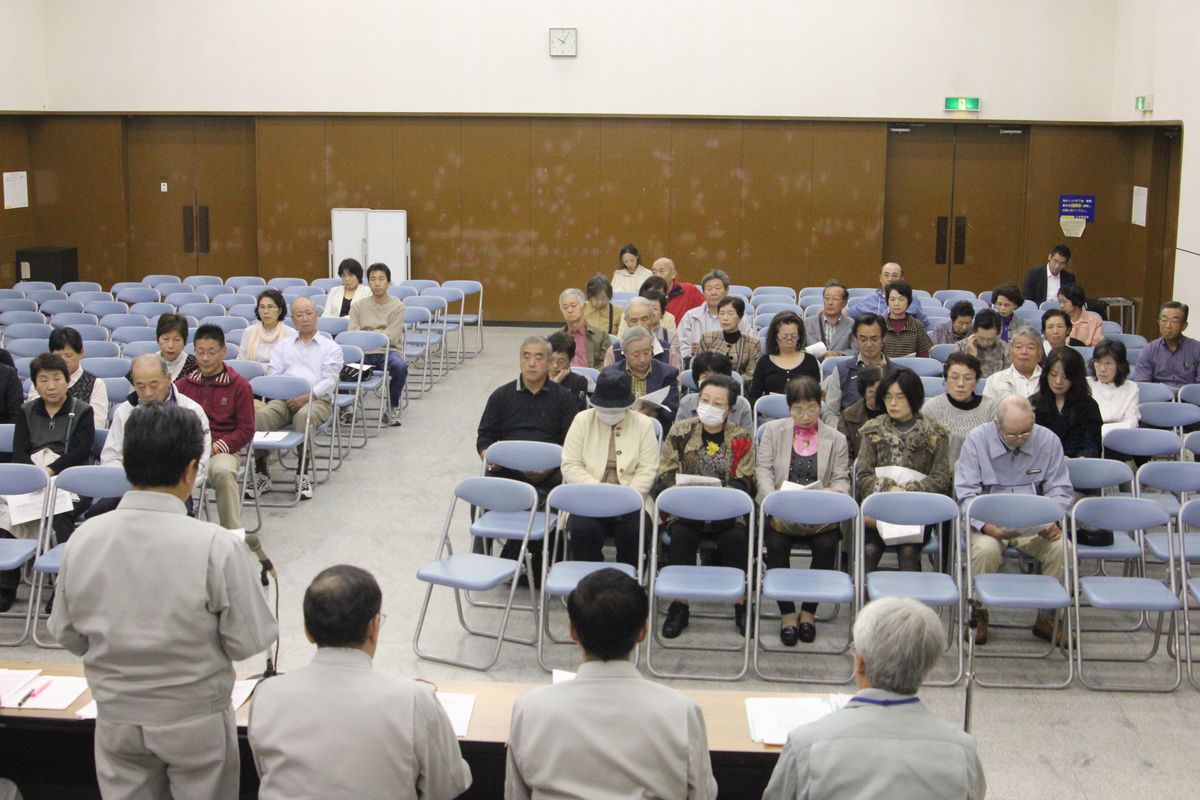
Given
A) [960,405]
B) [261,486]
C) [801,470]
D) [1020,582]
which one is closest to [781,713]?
[1020,582]

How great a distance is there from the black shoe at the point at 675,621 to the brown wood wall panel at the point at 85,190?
472 inches

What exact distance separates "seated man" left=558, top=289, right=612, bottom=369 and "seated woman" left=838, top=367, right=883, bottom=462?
2536 mm

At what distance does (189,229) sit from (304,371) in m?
7.99

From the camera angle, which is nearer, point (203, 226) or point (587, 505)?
point (587, 505)

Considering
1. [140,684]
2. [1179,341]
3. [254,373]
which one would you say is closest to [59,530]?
[254,373]

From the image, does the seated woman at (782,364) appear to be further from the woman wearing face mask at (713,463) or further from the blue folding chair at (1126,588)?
the blue folding chair at (1126,588)

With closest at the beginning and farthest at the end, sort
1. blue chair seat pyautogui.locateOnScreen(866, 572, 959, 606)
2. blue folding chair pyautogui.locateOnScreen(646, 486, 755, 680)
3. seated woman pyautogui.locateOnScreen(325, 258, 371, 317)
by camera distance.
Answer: blue chair seat pyautogui.locateOnScreen(866, 572, 959, 606), blue folding chair pyautogui.locateOnScreen(646, 486, 755, 680), seated woman pyautogui.locateOnScreen(325, 258, 371, 317)

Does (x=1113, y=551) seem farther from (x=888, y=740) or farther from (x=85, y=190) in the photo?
(x=85, y=190)

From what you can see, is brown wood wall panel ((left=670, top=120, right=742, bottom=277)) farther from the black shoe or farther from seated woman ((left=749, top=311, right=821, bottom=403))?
the black shoe

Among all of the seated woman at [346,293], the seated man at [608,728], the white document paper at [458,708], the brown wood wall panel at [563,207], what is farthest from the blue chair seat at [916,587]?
the brown wood wall panel at [563,207]

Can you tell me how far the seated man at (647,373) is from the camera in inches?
305

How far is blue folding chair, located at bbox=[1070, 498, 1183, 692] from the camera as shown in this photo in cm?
570

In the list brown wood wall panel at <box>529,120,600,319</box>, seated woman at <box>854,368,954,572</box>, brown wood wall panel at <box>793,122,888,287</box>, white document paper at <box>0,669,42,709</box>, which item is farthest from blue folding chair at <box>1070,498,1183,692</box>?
brown wood wall panel at <box>529,120,600,319</box>

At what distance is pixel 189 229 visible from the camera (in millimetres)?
16172
